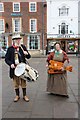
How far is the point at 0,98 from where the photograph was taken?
812 centimetres

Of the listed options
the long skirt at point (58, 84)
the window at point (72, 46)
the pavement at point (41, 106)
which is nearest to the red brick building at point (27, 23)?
the window at point (72, 46)

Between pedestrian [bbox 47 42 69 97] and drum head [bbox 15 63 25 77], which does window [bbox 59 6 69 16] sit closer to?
pedestrian [bbox 47 42 69 97]

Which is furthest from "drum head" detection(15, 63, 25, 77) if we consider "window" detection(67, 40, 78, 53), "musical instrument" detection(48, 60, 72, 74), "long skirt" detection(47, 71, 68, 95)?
"window" detection(67, 40, 78, 53)

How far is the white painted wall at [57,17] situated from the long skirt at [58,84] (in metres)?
37.0

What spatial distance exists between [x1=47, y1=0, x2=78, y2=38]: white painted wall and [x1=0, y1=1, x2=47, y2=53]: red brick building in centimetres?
67

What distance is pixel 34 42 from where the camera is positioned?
45656 millimetres

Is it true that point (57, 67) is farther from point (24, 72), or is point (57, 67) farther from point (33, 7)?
point (33, 7)

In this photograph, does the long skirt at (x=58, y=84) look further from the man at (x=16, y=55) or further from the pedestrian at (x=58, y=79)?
the man at (x=16, y=55)

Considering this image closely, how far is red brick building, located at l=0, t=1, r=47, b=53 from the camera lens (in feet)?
149

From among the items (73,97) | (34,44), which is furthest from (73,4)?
(73,97)

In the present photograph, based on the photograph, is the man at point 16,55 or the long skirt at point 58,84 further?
the long skirt at point 58,84

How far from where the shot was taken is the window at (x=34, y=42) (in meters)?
45.5

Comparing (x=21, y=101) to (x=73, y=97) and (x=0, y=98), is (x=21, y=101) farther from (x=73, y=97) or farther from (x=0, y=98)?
(x=73, y=97)

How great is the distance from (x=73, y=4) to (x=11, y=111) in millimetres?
40552
